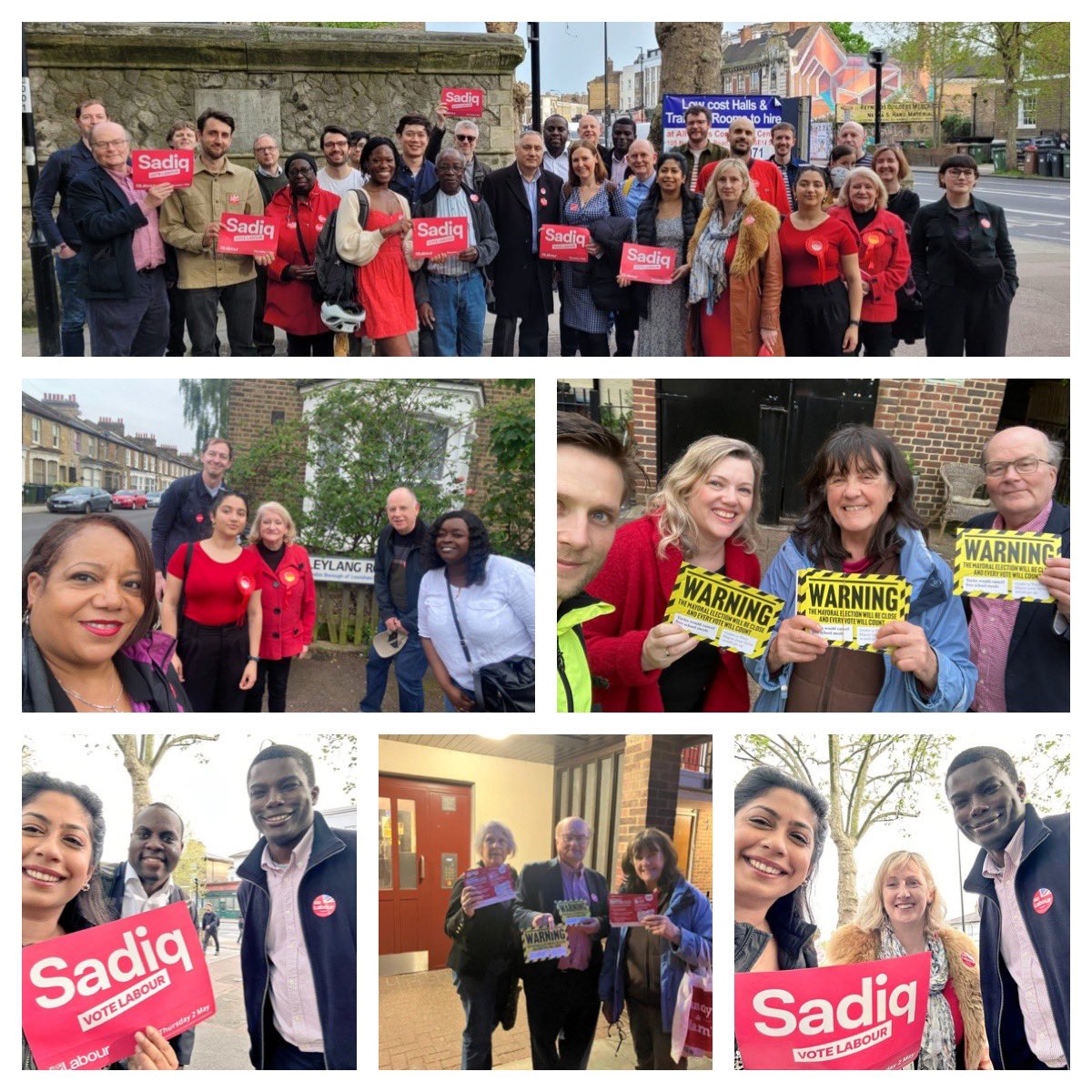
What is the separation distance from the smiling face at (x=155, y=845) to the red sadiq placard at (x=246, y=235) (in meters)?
2.27

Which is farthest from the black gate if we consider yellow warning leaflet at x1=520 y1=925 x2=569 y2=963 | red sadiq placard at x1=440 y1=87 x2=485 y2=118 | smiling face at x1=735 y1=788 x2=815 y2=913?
red sadiq placard at x1=440 y1=87 x2=485 y2=118

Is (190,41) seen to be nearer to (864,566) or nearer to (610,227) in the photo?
(610,227)

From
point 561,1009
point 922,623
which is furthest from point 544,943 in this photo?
point 922,623

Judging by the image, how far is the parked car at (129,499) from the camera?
11.5 ft

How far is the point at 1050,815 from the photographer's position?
356 centimetres

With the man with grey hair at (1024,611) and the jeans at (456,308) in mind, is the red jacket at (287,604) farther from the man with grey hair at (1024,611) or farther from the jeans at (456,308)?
the man with grey hair at (1024,611)

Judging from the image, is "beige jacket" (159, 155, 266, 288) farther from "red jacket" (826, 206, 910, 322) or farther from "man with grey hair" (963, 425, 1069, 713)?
"man with grey hair" (963, 425, 1069, 713)

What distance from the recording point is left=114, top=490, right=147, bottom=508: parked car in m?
3.52

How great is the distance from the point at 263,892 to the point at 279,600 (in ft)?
2.94

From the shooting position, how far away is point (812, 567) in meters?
3.49

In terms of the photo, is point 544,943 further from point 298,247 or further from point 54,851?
point 298,247

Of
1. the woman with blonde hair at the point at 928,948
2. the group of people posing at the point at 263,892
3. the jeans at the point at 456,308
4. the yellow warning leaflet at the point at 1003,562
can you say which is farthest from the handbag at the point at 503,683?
the jeans at the point at 456,308
